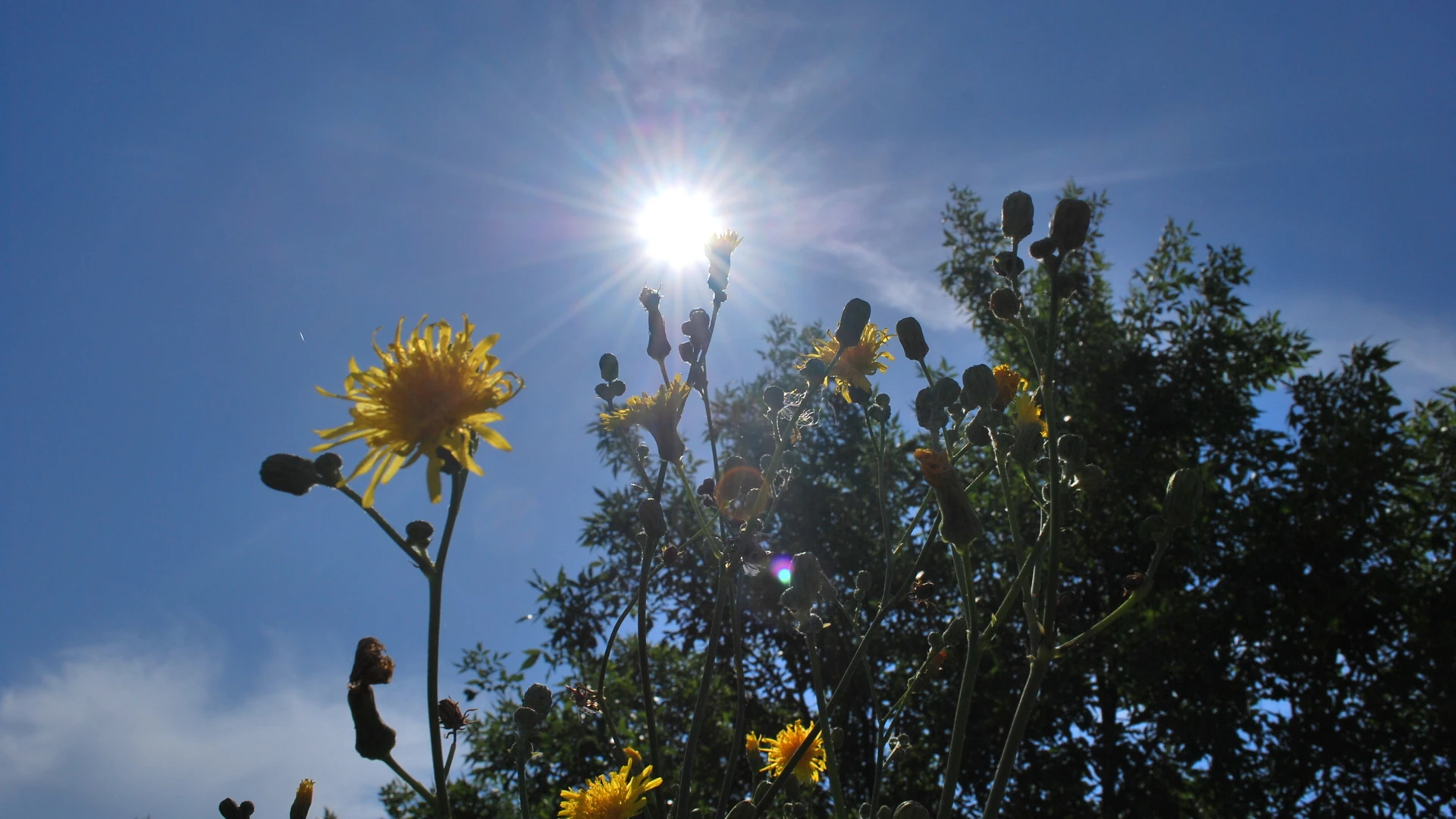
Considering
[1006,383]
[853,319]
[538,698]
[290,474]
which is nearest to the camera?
[290,474]

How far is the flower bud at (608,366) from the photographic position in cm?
235

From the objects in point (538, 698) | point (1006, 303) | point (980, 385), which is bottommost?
point (538, 698)

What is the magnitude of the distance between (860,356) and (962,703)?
1.69 metres

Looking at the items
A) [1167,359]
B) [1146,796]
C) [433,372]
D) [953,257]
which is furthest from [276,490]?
[953,257]

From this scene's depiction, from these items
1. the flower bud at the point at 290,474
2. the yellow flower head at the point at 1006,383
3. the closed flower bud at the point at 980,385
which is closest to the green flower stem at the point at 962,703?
the closed flower bud at the point at 980,385

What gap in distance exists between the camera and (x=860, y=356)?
2.86 m

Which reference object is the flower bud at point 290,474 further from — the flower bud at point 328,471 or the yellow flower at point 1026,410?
the yellow flower at point 1026,410

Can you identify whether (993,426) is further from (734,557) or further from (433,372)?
(433,372)

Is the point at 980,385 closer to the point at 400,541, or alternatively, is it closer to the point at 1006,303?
the point at 1006,303

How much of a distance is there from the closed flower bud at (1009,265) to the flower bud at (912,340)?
36 cm

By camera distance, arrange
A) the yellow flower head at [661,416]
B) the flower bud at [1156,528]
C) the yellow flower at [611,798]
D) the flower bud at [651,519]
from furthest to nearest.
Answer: the yellow flower at [611,798] < the yellow flower head at [661,416] < the flower bud at [651,519] < the flower bud at [1156,528]

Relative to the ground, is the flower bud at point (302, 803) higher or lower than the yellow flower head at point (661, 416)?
lower

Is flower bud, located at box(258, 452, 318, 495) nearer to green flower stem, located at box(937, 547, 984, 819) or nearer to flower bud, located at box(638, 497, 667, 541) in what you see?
flower bud, located at box(638, 497, 667, 541)

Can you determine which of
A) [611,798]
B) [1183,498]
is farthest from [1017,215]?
[611,798]
